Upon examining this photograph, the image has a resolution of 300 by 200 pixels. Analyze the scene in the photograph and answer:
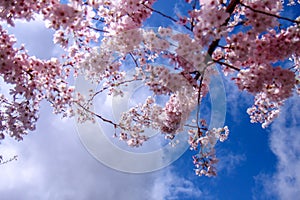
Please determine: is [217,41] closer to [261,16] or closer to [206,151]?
[261,16]

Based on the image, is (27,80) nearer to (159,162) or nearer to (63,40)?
(63,40)

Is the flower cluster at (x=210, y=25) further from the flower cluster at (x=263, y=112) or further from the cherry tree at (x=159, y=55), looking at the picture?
the flower cluster at (x=263, y=112)

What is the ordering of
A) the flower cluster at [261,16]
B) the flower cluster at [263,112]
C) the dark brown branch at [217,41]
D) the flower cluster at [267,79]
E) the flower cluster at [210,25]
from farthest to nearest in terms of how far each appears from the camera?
the flower cluster at [263,112] < the flower cluster at [267,79] < the dark brown branch at [217,41] < the flower cluster at [261,16] < the flower cluster at [210,25]

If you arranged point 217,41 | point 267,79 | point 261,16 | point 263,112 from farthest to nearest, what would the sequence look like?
point 263,112
point 267,79
point 217,41
point 261,16

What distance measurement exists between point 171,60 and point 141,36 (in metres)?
0.69

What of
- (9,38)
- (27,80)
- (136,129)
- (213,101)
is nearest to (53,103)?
(27,80)

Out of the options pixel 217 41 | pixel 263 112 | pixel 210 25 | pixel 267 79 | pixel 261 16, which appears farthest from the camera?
pixel 263 112

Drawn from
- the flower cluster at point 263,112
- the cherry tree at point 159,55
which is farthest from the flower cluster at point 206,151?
the flower cluster at point 263,112

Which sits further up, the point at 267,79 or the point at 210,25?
the point at 267,79

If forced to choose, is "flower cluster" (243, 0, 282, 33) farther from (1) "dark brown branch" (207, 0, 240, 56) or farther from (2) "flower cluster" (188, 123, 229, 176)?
(2) "flower cluster" (188, 123, 229, 176)

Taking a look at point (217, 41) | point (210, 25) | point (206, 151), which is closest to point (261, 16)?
point (217, 41)

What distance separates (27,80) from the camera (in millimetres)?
5645

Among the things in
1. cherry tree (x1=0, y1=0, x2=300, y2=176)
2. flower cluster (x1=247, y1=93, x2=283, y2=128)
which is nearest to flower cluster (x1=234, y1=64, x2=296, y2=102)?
cherry tree (x1=0, y1=0, x2=300, y2=176)

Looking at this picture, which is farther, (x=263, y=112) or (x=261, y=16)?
(x=263, y=112)
